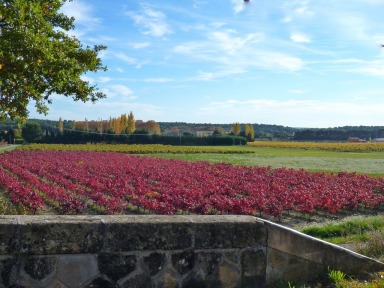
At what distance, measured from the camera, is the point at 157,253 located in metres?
3.94

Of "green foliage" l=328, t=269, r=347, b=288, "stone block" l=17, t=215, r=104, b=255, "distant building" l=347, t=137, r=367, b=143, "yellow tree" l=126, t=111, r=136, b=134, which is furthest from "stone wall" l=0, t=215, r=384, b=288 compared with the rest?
"distant building" l=347, t=137, r=367, b=143

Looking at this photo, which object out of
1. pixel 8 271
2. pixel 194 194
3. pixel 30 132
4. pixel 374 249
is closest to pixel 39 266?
pixel 8 271

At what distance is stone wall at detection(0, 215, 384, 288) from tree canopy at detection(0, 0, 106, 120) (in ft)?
22.3

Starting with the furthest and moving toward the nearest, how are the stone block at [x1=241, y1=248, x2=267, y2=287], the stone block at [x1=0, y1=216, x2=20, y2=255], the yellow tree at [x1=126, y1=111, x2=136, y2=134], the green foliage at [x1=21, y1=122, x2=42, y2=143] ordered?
the yellow tree at [x1=126, y1=111, x2=136, y2=134], the green foliage at [x1=21, y1=122, x2=42, y2=143], the stone block at [x1=241, y1=248, x2=267, y2=287], the stone block at [x1=0, y1=216, x2=20, y2=255]

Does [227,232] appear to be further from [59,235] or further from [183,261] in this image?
[59,235]

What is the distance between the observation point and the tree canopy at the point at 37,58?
31.5 ft

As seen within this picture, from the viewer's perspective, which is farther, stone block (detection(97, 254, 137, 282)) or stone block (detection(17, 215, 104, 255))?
stone block (detection(97, 254, 137, 282))

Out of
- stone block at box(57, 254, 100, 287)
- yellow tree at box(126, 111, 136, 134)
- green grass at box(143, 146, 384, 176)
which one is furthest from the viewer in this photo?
yellow tree at box(126, 111, 136, 134)

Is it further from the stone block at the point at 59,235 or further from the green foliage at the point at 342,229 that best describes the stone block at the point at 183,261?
the green foliage at the point at 342,229

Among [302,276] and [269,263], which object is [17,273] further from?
[302,276]

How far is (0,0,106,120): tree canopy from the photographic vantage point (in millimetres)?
9609

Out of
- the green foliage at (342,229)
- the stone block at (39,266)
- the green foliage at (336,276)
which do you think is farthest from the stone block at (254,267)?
the green foliage at (342,229)

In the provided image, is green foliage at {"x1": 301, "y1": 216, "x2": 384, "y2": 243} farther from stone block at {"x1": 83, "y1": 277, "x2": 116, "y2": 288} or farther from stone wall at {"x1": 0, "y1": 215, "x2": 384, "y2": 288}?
stone block at {"x1": 83, "y1": 277, "x2": 116, "y2": 288}

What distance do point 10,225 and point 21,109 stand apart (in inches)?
415
